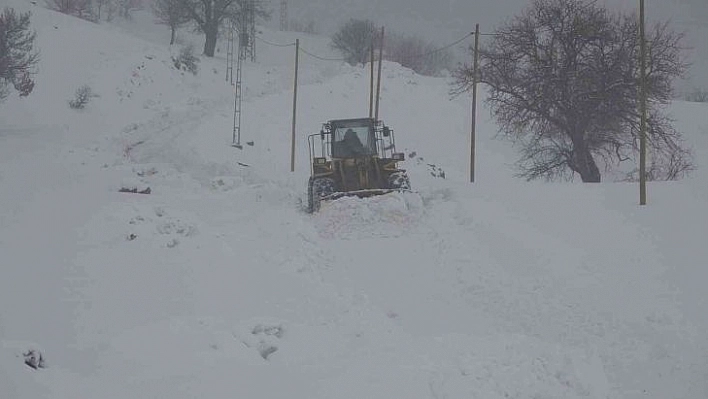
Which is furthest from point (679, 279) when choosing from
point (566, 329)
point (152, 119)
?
point (152, 119)

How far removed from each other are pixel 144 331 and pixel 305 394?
2251 millimetres

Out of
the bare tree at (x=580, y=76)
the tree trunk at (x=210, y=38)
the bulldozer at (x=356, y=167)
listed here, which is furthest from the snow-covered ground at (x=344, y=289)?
the tree trunk at (x=210, y=38)

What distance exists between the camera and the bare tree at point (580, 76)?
22.9m

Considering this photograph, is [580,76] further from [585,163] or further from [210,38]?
[210,38]

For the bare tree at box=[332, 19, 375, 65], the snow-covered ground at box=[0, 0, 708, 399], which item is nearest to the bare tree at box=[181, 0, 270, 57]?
the bare tree at box=[332, 19, 375, 65]

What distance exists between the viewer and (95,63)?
41094mm

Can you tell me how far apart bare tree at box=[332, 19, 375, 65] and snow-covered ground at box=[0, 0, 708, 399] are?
48.3 metres

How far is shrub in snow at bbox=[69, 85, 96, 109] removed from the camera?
35.1 m

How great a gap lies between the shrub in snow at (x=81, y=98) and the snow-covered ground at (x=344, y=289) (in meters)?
13.1

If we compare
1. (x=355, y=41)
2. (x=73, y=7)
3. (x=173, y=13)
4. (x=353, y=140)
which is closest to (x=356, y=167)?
(x=353, y=140)

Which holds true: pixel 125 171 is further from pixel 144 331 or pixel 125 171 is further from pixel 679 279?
pixel 679 279

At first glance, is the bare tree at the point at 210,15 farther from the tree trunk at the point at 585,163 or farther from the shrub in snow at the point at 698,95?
the shrub in snow at the point at 698,95

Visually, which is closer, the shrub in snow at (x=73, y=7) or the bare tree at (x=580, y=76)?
the bare tree at (x=580, y=76)

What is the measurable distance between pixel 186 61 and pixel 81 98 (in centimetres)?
1330
